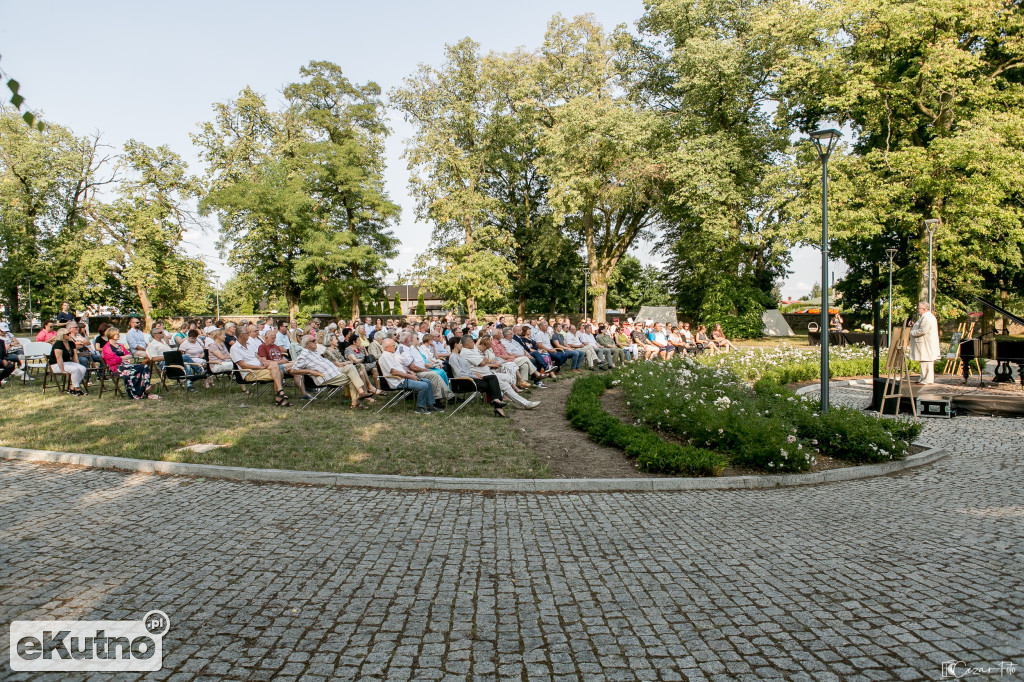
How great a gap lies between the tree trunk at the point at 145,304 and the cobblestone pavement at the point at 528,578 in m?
33.8

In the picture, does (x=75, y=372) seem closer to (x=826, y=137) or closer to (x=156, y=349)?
(x=156, y=349)

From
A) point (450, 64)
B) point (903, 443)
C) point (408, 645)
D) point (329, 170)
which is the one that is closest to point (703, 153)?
point (450, 64)

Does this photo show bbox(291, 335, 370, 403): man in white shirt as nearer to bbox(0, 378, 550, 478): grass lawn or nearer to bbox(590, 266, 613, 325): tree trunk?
bbox(0, 378, 550, 478): grass lawn

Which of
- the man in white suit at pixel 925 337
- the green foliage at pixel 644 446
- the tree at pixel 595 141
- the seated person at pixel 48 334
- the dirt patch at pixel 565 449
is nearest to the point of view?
the green foliage at pixel 644 446

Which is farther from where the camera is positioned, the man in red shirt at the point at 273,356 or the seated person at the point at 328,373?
the man in red shirt at the point at 273,356

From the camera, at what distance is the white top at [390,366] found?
10031 mm

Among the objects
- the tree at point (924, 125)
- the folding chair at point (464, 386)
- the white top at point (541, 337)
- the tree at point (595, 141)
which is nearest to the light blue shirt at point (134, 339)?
the folding chair at point (464, 386)

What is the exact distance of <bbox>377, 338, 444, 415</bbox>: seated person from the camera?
391 inches

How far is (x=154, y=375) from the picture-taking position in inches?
588

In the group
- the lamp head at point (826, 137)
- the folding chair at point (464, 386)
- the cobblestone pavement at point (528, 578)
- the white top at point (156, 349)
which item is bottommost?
the cobblestone pavement at point (528, 578)

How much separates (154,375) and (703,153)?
1000 inches

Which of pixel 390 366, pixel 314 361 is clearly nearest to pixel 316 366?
pixel 314 361

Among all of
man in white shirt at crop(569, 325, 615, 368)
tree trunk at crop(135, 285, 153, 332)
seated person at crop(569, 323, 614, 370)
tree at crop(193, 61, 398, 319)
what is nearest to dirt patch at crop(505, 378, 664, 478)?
seated person at crop(569, 323, 614, 370)

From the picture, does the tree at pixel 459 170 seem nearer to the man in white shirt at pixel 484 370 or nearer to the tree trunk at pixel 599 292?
the tree trunk at pixel 599 292
